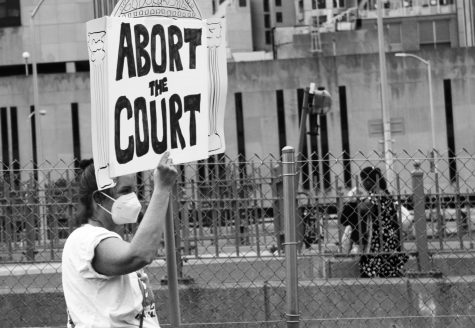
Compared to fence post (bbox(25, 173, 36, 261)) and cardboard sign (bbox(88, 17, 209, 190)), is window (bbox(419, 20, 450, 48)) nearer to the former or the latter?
fence post (bbox(25, 173, 36, 261))

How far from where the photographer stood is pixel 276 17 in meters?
71.6

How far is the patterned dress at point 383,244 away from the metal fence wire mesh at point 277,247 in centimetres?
1

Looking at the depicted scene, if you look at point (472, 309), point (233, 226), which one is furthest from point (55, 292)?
point (472, 309)

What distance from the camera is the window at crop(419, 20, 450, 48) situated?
6525 centimetres

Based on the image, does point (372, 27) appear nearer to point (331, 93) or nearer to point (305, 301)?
point (331, 93)

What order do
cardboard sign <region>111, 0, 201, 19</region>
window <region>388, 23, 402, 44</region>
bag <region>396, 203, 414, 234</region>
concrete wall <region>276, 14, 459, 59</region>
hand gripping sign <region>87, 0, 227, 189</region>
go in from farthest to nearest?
1. window <region>388, 23, 402, 44</region>
2. concrete wall <region>276, 14, 459, 59</region>
3. bag <region>396, 203, 414, 234</region>
4. cardboard sign <region>111, 0, 201, 19</region>
5. hand gripping sign <region>87, 0, 227, 189</region>

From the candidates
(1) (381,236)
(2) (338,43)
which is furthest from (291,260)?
(2) (338,43)

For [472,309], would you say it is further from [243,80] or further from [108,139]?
[243,80]

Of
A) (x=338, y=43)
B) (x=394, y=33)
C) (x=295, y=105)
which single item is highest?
(x=394, y=33)

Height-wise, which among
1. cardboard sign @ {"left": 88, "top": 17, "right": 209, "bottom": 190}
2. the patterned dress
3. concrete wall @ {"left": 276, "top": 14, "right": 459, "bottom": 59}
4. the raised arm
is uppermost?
concrete wall @ {"left": 276, "top": 14, "right": 459, "bottom": 59}

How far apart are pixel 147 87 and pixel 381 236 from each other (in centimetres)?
371

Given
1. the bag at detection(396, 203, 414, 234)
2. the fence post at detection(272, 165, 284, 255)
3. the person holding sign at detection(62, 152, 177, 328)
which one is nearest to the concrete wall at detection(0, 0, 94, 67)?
the fence post at detection(272, 165, 284, 255)

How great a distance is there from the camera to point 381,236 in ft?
24.7

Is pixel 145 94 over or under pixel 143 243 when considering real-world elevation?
over
